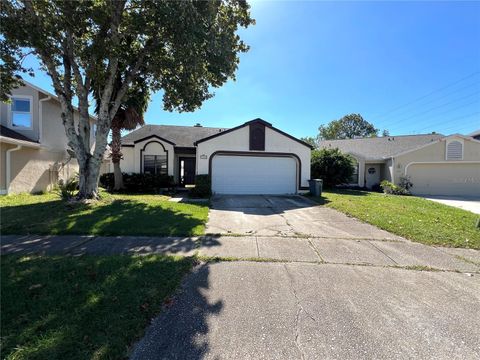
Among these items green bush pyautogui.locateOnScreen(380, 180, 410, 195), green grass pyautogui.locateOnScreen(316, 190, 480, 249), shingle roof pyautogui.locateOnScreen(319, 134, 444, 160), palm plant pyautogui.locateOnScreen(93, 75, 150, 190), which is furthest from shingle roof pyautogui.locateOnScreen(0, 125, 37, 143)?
green bush pyautogui.locateOnScreen(380, 180, 410, 195)

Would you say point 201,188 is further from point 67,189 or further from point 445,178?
point 445,178

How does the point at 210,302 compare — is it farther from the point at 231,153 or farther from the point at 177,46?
the point at 231,153

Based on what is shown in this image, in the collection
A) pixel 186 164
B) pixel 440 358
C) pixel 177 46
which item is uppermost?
pixel 177 46

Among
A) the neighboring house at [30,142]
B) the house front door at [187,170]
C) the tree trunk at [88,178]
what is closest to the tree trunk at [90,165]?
the tree trunk at [88,178]

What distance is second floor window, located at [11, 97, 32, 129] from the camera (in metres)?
12.0

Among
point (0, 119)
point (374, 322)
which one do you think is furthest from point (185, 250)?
point (0, 119)

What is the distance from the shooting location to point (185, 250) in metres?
4.85

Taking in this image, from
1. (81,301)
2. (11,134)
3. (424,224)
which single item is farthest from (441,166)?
(11,134)

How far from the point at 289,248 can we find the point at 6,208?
30.3ft

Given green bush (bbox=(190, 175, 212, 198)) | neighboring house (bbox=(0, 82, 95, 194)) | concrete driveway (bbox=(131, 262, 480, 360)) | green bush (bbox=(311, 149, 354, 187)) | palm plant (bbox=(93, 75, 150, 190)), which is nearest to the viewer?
concrete driveway (bbox=(131, 262, 480, 360))

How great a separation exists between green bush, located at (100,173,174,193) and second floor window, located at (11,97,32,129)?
4.97 meters

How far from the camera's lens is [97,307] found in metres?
2.75

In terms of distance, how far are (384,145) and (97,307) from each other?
24.5m

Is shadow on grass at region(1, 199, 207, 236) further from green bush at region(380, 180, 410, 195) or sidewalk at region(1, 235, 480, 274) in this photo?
green bush at region(380, 180, 410, 195)
